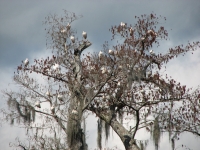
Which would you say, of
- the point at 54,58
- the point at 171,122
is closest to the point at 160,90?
the point at 171,122

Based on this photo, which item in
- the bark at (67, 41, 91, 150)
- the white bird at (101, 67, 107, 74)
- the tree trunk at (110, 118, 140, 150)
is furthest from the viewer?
the tree trunk at (110, 118, 140, 150)

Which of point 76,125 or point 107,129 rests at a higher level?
point 76,125

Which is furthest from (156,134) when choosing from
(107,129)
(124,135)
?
(107,129)

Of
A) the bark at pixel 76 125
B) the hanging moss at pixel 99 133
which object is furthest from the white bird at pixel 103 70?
the hanging moss at pixel 99 133

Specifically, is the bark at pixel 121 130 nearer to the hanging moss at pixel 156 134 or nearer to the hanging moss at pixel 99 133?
the hanging moss at pixel 99 133

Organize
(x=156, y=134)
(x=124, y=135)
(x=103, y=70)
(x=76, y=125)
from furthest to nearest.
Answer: (x=124, y=135) → (x=156, y=134) → (x=103, y=70) → (x=76, y=125)

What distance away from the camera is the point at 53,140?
1173 cm

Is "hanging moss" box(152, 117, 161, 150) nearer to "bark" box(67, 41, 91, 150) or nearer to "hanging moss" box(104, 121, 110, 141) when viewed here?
"hanging moss" box(104, 121, 110, 141)

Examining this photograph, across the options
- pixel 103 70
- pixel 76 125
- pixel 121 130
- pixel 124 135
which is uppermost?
pixel 103 70

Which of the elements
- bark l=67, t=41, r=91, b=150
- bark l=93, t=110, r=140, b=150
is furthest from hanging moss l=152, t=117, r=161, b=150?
bark l=67, t=41, r=91, b=150

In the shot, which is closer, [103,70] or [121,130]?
[103,70]

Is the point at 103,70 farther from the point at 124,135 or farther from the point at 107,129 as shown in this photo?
the point at 124,135

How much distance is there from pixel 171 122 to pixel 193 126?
1752 millimetres

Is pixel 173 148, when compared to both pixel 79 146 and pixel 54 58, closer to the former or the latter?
pixel 79 146
